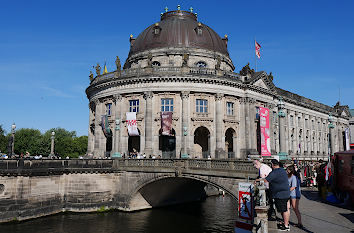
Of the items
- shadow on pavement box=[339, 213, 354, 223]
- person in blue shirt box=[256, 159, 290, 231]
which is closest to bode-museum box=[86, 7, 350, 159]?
shadow on pavement box=[339, 213, 354, 223]

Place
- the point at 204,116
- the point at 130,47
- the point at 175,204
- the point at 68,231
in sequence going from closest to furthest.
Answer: the point at 68,231
the point at 175,204
the point at 204,116
the point at 130,47

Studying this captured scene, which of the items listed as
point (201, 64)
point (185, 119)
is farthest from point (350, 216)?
point (201, 64)

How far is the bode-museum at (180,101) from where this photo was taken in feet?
135

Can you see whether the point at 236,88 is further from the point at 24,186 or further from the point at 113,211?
the point at 24,186

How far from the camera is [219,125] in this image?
1641 inches

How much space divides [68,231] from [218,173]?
12886 millimetres

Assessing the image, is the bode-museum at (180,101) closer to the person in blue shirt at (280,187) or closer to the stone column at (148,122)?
the stone column at (148,122)

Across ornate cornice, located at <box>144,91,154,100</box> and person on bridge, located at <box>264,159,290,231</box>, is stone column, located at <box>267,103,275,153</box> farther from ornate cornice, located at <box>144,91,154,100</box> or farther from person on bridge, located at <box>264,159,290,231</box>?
person on bridge, located at <box>264,159,290,231</box>

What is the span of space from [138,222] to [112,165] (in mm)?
7851

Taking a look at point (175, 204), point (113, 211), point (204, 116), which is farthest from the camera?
point (204, 116)

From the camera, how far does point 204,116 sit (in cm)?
4172

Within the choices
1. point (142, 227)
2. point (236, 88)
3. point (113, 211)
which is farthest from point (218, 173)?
point (236, 88)

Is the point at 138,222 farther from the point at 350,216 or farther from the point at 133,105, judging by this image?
the point at 133,105

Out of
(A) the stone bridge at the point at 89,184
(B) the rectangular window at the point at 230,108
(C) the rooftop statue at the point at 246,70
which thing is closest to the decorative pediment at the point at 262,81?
(C) the rooftop statue at the point at 246,70
